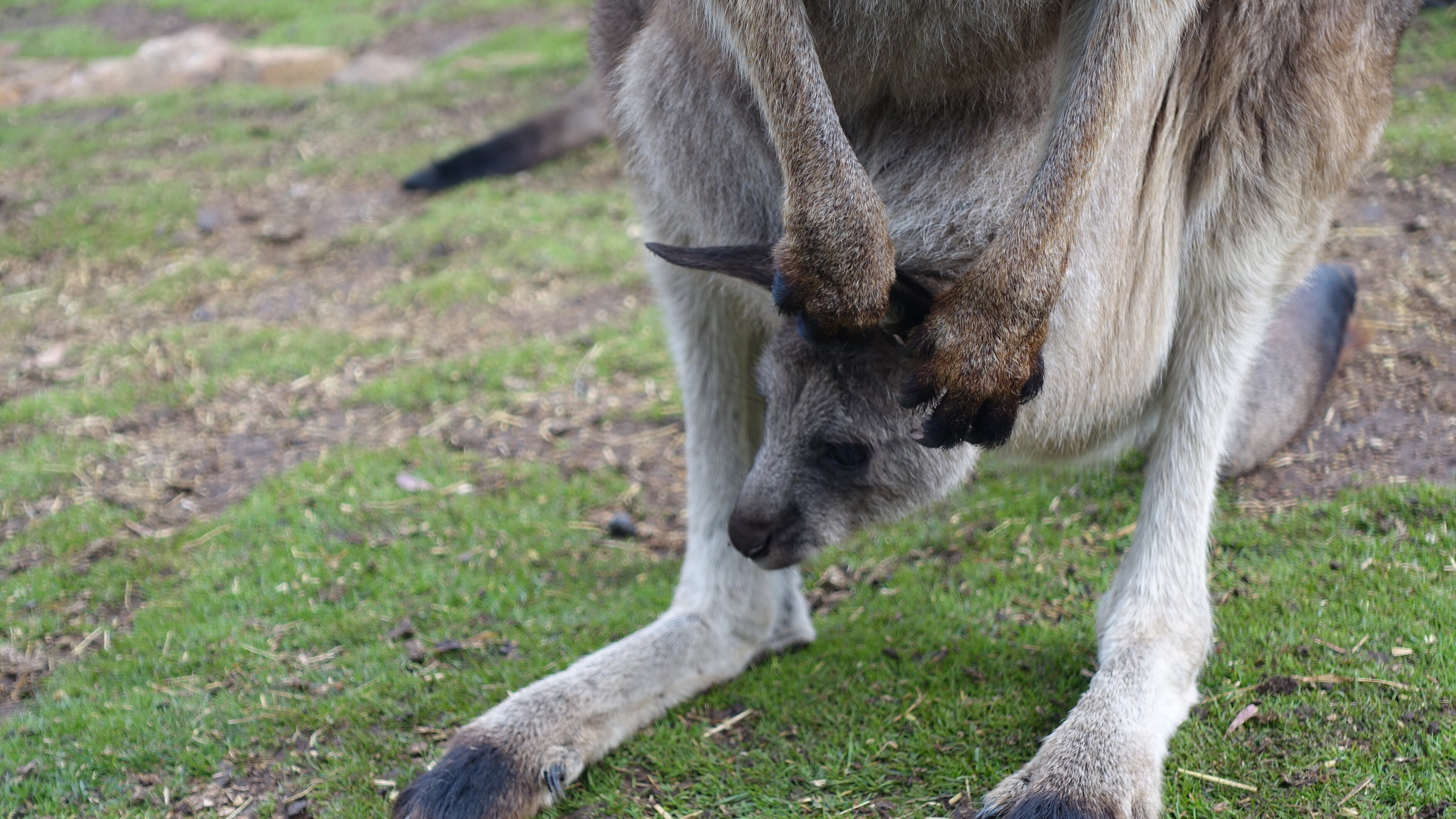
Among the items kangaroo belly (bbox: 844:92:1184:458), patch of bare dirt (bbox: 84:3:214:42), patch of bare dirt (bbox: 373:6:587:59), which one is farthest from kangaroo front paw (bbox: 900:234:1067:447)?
patch of bare dirt (bbox: 84:3:214:42)

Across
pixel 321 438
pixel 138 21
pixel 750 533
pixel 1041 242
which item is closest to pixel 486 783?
pixel 750 533

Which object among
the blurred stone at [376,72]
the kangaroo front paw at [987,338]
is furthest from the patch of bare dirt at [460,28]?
the kangaroo front paw at [987,338]

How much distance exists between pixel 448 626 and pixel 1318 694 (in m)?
2.12

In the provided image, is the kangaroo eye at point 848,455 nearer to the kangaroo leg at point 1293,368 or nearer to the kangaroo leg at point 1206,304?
the kangaroo leg at point 1206,304

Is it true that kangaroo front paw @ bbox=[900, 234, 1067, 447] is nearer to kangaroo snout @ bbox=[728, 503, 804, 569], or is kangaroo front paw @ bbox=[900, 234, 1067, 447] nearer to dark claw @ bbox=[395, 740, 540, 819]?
kangaroo snout @ bbox=[728, 503, 804, 569]

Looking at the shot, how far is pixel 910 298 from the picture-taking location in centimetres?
207

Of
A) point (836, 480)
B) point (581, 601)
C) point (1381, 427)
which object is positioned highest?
point (836, 480)

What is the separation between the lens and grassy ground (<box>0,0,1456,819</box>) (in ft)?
7.66

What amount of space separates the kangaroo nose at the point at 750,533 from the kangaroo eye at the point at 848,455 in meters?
0.20

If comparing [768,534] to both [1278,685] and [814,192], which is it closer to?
[814,192]

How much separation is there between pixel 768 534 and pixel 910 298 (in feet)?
2.29

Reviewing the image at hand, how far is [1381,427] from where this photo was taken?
3.32m

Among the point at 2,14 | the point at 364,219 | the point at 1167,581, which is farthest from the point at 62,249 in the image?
the point at 2,14

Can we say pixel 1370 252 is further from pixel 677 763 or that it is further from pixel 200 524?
pixel 200 524
